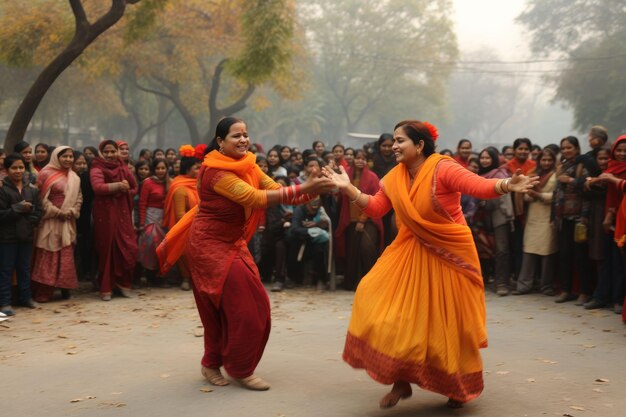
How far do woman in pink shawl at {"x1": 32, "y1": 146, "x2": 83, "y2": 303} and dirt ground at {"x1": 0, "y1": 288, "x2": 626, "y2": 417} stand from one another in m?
0.30

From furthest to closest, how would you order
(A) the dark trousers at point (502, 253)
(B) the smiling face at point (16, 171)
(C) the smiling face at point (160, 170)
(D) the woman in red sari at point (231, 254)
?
(C) the smiling face at point (160, 170)
(A) the dark trousers at point (502, 253)
(B) the smiling face at point (16, 171)
(D) the woman in red sari at point (231, 254)

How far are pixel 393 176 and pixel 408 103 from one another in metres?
49.7

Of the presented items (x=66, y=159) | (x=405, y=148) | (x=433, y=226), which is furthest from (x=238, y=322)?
(x=66, y=159)

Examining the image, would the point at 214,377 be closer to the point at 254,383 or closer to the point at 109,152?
the point at 254,383

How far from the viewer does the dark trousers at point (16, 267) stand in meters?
8.63

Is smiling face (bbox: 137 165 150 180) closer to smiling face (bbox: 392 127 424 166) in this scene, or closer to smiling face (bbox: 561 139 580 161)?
smiling face (bbox: 561 139 580 161)

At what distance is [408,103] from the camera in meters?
54.2

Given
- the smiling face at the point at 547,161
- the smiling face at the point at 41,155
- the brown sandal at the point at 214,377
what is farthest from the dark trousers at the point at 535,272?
the smiling face at the point at 41,155

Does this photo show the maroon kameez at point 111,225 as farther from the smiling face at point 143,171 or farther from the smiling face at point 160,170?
the smiling face at point 143,171

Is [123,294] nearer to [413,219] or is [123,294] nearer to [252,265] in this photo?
[252,265]

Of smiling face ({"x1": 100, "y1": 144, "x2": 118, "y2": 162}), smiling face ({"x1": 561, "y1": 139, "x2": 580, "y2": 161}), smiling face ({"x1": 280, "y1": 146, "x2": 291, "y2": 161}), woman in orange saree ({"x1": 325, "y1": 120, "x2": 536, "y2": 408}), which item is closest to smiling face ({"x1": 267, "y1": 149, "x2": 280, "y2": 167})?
smiling face ({"x1": 280, "y1": 146, "x2": 291, "y2": 161})

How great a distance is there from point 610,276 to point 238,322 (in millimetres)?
5257

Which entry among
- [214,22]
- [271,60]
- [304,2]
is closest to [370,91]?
[304,2]

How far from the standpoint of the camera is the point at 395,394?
16.5 feet
